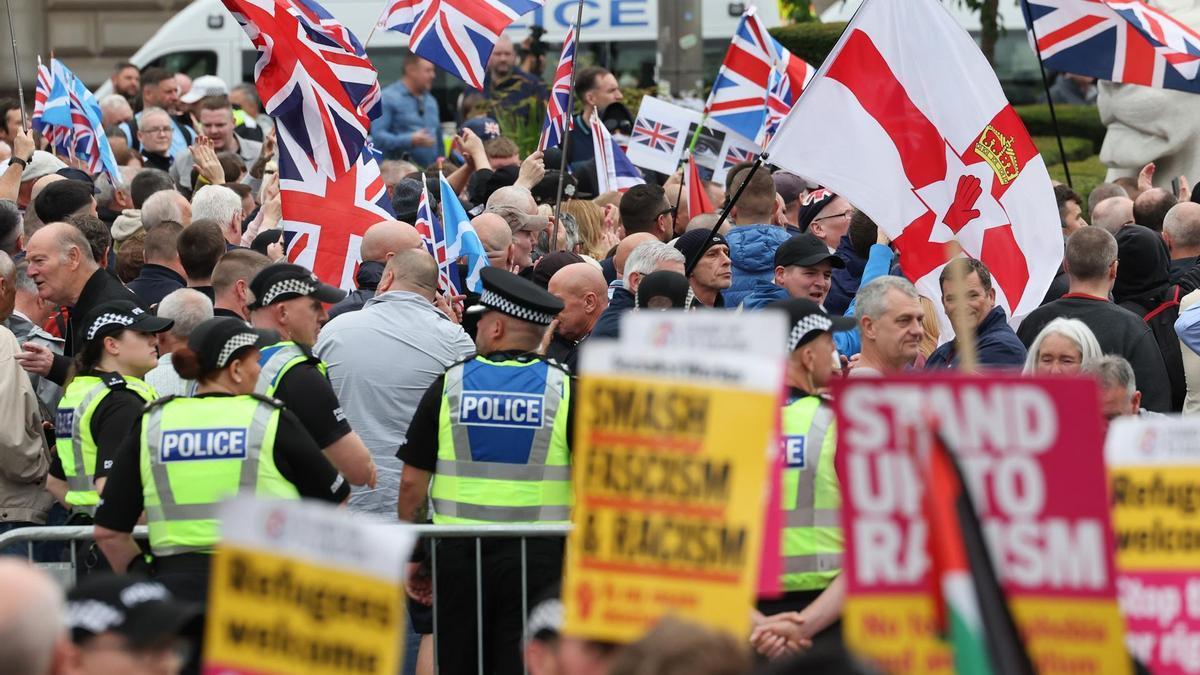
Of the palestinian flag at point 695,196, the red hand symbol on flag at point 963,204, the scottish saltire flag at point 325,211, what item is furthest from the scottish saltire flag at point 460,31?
the red hand symbol on flag at point 963,204

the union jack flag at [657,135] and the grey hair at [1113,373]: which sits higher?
the union jack flag at [657,135]

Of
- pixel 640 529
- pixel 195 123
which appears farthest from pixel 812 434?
pixel 195 123

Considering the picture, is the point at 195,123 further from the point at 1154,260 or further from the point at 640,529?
the point at 640,529

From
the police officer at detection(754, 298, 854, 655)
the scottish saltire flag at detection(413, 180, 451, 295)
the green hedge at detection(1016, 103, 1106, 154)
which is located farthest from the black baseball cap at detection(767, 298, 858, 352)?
the green hedge at detection(1016, 103, 1106, 154)

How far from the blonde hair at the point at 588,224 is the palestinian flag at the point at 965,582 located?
792 cm

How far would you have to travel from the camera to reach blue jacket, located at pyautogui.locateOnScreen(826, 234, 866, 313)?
9.81m

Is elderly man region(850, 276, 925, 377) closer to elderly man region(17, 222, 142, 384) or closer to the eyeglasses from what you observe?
elderly man region(17, 222, 142, 384)

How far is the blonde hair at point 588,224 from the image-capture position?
11422mm

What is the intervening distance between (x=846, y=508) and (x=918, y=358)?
385cm

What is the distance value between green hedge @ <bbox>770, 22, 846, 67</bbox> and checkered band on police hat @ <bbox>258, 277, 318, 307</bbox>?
12.5m

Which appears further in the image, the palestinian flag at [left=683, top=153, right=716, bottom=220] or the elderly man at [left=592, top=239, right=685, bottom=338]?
the palestinian flag at [left=683, top=153, right=716, bottom=220]

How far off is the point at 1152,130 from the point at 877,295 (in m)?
8.79

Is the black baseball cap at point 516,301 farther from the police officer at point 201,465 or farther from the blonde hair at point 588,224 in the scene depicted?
the blonde hair at point 588,224

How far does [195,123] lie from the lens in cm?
1532
